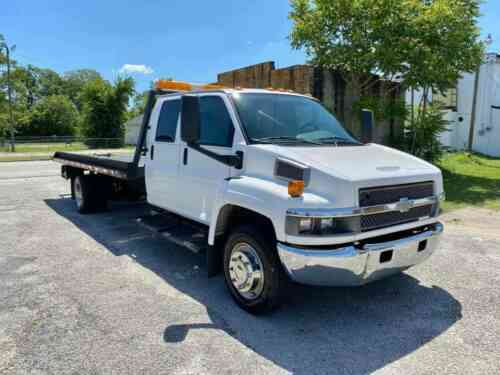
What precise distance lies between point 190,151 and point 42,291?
90.4 inches

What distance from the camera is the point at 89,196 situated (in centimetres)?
796

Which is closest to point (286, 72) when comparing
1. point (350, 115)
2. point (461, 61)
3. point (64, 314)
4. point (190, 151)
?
point (350, 115)

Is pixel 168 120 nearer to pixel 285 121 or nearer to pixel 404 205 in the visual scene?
pixel 285 121

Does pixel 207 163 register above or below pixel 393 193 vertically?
above

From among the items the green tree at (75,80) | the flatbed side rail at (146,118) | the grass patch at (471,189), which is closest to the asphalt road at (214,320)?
the flatbed side rail at (146,118)

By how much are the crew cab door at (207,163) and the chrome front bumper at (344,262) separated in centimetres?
120

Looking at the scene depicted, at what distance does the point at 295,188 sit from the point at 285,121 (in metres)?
1.35

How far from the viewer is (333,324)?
361cm

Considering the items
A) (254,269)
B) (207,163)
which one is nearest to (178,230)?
(207,163)

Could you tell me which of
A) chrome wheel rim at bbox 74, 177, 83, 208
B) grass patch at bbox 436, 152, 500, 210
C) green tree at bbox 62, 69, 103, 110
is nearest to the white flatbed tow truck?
chrome wheel rim at bbox 74, 177, 83, 208

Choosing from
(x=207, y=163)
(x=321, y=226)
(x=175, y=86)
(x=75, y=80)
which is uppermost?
(x=75, y=80)

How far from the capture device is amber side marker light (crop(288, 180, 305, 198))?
3.14m

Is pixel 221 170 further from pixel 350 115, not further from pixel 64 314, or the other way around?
pixel 350 115

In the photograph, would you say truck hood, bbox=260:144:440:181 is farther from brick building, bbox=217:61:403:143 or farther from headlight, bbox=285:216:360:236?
brick building, bbox=217:61:403:143
